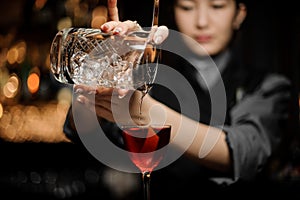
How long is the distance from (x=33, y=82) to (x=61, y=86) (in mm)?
220

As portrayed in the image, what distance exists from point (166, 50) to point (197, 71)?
0.23 m

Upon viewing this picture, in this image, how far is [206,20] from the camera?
3.20m

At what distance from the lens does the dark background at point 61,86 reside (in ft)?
12.2

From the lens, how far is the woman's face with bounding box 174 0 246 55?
3162 mm

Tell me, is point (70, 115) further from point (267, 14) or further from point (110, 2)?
point (267, 14)

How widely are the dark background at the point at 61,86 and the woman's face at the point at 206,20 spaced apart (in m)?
0.25

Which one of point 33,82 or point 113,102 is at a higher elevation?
point 113,102

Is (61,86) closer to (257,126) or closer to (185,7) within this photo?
(185,7)

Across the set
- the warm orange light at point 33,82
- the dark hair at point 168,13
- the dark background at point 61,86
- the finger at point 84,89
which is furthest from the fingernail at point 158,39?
the warm orange light at point 33,82

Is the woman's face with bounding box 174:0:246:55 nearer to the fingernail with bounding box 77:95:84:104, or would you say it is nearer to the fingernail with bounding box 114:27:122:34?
the fingernail with bounding box 77:95:84:104

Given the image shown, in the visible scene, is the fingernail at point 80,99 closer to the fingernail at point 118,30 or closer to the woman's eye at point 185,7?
the fingernail at point 118,30

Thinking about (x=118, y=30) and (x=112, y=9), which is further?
(x=112, y=9)

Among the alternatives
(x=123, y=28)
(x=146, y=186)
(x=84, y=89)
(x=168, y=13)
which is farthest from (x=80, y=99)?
(x=168, y=13)

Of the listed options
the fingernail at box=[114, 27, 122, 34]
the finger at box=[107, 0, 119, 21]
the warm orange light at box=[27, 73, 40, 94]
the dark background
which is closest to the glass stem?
the fingernail at box=[114, 27, 122, 34]
